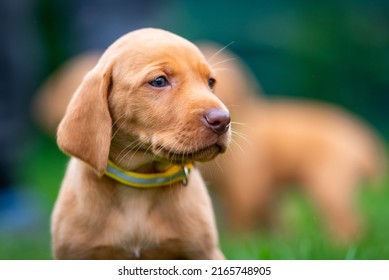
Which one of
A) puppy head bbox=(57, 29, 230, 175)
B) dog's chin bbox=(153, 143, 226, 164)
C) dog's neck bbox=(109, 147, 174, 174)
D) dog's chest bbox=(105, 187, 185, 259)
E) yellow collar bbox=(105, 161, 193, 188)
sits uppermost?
puppy head bbox=(57, 29, 230, 175)

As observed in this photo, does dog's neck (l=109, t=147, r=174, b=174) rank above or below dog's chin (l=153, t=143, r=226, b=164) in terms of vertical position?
below

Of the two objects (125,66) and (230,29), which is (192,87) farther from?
(230,29)

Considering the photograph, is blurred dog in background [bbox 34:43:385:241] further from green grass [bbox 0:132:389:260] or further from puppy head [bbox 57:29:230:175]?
puppy head [bbox 57:29:230:175]

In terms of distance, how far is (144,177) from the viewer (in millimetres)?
4480

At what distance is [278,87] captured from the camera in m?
13.5

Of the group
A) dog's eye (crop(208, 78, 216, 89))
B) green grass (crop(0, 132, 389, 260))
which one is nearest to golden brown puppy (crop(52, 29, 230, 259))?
dog's eye (crop(208, 78, 216, 89))

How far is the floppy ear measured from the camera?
14.0 feet

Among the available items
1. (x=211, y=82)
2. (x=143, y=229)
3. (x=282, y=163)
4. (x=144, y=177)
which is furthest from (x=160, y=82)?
(x=282, y=163)

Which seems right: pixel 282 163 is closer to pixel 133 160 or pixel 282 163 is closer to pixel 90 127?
pixel 133 160

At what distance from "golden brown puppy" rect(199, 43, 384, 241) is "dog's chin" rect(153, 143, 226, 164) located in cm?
375

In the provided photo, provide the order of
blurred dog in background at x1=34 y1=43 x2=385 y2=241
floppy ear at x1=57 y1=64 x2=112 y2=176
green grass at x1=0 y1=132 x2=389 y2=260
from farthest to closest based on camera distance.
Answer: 1. blurred dog in background at x1=34 y1=43 x2=385 y2=241
2. green grass at x1=0 y1=132 x2=389 y2=260
3. floppy ear at x1=57 y1=64 x2=112 y2=176

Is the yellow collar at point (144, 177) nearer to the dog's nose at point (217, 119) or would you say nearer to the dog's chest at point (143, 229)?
the dog's chest at point (143, 229)

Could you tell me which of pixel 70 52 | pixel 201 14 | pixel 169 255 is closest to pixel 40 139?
pixel 70 52
